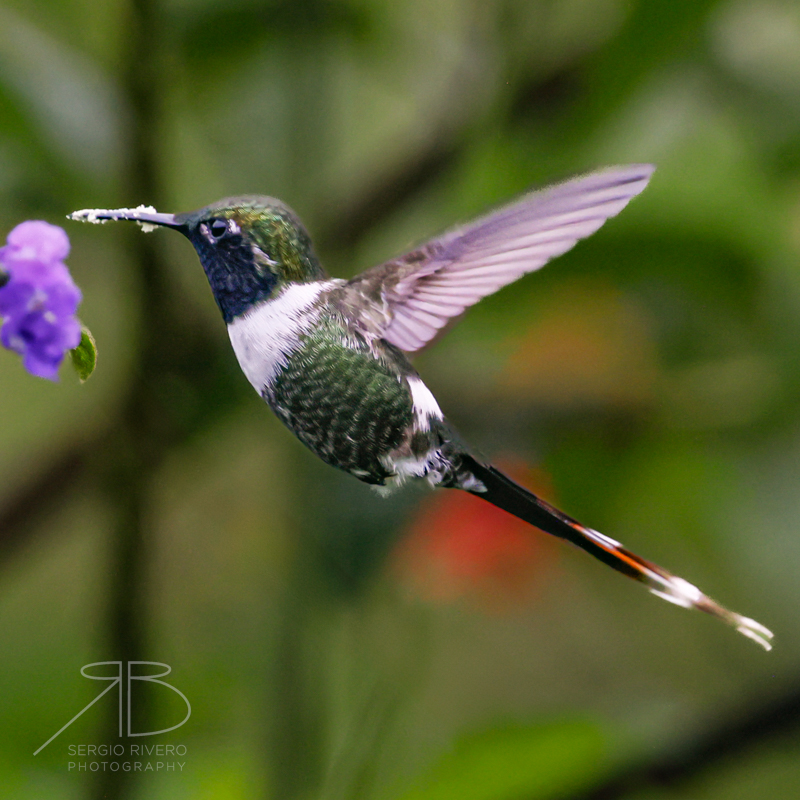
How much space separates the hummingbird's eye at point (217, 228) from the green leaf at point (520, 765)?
783 millimetres

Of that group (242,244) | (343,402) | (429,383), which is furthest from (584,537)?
(429,383)

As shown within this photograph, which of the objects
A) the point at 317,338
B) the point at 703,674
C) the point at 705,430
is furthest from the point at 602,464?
the point at 317,338

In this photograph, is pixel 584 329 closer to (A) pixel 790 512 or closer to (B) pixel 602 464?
(B) pixel 602 464

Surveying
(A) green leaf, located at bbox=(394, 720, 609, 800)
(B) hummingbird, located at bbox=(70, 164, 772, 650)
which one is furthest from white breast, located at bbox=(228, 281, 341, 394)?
(A) green leaf, located at bbox=(394, 720, 609, 800)

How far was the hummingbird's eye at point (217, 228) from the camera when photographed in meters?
0.54

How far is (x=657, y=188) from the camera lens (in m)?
1.20

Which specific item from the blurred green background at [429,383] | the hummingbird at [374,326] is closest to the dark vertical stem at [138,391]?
the blurred green background at [429,383]

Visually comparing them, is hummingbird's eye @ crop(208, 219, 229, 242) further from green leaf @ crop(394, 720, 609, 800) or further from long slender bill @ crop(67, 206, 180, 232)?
green leaf @ crop(394, 720, 609, 800)

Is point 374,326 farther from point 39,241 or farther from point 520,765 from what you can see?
point 520,765

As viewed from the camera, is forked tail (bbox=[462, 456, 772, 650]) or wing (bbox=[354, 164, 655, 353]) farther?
forked tail (bbox=[462, 456, 772, 650])

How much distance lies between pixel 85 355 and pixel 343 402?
0.53ft

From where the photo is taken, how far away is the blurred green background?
41.8 inches

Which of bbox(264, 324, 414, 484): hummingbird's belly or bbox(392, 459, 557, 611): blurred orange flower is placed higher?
bbox(392, 459, 557, 611): blurred orange flower

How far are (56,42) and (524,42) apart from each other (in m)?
0.58
